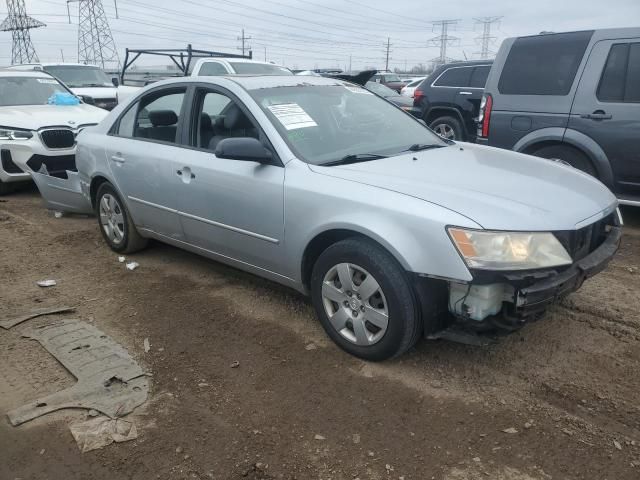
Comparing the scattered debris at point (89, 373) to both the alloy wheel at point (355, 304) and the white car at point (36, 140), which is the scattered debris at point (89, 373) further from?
the white car at point (36, 140)

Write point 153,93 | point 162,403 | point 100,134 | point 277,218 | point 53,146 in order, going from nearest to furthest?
point 162,403 → point 277,218 → point 153,93 → point 100,134 → point 53,146

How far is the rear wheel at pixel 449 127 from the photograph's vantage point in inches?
373

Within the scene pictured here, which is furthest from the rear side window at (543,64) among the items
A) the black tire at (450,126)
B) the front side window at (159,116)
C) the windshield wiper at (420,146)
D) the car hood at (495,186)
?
the front side window at (159,116)

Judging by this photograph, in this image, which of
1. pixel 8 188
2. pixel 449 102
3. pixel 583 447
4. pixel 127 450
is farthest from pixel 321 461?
pixel 449 102

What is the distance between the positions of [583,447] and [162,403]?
206cm

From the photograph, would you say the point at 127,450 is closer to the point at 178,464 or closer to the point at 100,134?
the point at 178,464

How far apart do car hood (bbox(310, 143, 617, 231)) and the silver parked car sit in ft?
0.04

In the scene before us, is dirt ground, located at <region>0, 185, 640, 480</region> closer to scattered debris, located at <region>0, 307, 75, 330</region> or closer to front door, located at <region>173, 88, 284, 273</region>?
scattered debris, located at <region>0, 307, 75, 330</region>

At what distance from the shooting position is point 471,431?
2.63 meters

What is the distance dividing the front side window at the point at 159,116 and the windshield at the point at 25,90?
474 centimetres

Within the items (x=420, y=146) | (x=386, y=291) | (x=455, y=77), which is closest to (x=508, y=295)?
(x=386, y=291)

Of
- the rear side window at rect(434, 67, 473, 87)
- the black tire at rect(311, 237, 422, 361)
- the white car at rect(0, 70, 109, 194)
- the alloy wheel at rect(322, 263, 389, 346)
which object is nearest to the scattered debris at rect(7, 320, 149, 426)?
the alloy wheel at rect(322, 263, 389, 346)

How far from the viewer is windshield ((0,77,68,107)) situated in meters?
8.40

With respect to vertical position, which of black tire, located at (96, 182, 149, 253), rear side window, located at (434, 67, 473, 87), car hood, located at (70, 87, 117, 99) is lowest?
black tire, located at (96, 182, 149, 253)
